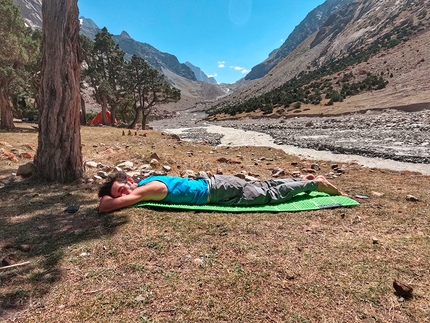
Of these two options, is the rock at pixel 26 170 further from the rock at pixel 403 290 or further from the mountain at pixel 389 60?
the mountain at pixel 389 60

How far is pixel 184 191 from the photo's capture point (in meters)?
4.88

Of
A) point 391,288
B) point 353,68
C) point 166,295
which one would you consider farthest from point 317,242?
point 353,68

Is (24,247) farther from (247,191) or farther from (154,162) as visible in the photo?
(154,162)

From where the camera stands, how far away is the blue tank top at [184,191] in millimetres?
4832

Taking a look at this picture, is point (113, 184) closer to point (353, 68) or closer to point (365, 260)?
point (365, 260)

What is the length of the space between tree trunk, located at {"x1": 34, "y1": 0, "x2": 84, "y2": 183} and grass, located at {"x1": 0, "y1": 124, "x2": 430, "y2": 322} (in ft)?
4.34

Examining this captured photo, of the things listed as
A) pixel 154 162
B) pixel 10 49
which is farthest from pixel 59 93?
pixel 10 49

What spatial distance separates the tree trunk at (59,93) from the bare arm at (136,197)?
2.47 metres

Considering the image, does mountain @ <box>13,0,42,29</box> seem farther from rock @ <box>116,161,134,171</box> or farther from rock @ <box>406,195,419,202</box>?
rock @ <box>406,195,419,202</box>

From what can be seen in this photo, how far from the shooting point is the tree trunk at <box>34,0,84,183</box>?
6.05m

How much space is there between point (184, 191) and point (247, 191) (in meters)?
1.19

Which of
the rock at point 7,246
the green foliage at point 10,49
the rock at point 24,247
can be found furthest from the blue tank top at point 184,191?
the green foliage at point 10,49

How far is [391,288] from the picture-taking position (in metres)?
2.66

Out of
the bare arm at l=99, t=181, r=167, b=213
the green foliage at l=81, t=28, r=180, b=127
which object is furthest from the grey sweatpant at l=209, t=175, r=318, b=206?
the green foliage at l=81, t=28, r=180, b=127
